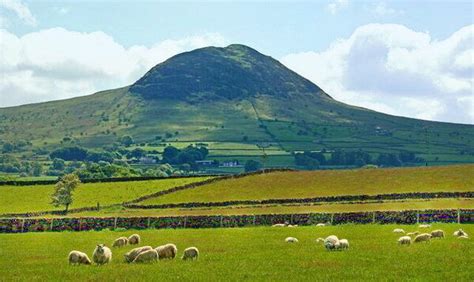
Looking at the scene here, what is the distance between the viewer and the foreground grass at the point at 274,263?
27703 millimetres

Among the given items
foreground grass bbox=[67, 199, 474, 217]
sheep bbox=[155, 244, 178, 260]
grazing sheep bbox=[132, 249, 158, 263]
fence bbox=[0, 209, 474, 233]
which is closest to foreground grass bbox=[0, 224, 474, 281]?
grazing sheep bbox=[132, 249, 158, 263]

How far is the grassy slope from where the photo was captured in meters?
99.7

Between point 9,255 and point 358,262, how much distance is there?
67.8 ft

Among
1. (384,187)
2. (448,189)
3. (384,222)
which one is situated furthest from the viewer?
(384,187)

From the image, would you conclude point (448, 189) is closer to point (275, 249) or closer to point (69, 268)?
point (275, 249)

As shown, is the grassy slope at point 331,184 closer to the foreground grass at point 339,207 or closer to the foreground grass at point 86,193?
the foreground grass at point 86,193

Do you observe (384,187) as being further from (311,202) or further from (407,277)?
(407,277)

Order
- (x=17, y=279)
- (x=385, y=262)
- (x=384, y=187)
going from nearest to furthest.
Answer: (x=17, y=279), (x=385, y=262), (x=384, y=187)

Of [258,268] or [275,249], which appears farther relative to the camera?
[275,249]

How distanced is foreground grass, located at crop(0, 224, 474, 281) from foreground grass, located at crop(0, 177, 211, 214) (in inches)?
2700

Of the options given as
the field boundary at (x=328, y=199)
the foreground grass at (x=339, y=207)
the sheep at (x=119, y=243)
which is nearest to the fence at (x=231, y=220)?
the foreground grass at (x=339, y=207)

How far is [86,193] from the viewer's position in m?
122

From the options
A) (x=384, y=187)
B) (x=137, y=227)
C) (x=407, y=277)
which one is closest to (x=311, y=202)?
(x=384, y=187)

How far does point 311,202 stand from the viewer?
316ft
